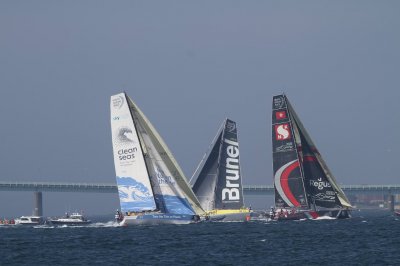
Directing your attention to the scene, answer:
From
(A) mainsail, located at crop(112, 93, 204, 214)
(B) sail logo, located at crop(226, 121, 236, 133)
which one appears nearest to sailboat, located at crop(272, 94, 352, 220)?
(B) sail logo, located at crop(226, 121, 236, 133)

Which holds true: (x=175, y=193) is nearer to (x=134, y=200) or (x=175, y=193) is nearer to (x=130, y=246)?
(x=134, y=200)

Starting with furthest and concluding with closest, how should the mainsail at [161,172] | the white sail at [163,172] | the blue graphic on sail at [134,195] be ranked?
1. the white sail at [163,172]
2. the mainsail at [161,172]
3. the blue graphic on sail at [134,195]

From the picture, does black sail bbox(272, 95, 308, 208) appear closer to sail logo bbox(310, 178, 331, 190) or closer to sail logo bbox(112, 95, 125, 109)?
sail logo bbox(310, 178, 331, 190)

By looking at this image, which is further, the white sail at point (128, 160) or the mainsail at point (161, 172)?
the mainsail at point (161, 172)

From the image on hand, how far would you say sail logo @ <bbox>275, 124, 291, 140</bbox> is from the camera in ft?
364

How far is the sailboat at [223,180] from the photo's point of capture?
116125mm

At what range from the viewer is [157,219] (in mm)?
100312

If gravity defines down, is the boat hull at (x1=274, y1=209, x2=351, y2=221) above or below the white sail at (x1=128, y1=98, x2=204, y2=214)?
below

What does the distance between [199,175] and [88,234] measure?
26251 millimetres

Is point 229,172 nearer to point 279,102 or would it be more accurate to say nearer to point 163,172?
point 279,102

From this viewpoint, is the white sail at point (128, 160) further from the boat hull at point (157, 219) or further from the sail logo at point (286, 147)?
the sail logo at point (286, 147)

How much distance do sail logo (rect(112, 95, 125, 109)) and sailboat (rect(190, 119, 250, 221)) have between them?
20.0 m

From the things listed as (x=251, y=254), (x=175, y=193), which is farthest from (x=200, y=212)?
(x=251, y=254)

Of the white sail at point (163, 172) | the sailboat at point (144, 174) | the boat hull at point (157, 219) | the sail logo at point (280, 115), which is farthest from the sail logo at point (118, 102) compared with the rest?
the sail logo at point (280, 115)
